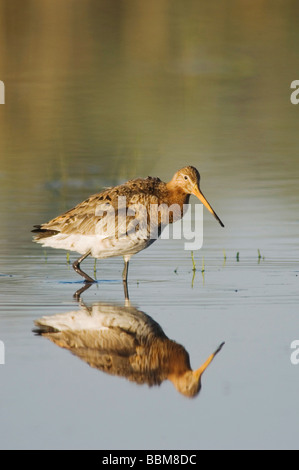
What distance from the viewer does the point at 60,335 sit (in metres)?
8.23

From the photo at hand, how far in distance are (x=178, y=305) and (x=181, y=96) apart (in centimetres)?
1394

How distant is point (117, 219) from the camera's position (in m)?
10.9

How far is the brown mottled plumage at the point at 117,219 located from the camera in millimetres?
10844

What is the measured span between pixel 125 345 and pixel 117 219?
3.09 metres

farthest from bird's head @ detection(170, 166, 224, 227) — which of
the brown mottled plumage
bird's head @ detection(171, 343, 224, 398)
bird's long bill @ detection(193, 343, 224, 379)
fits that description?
bird's head @ detection(171, 343, 224, 398)

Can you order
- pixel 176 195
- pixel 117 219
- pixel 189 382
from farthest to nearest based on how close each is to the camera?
pixel 176 195 < pixel 117 219 < pixel 189 382

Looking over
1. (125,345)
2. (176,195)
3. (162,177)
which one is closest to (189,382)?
(125,345)

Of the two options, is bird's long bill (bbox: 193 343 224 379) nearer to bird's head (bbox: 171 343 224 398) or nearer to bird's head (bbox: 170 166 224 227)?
bird's head (bbox: 171 343 224 398)

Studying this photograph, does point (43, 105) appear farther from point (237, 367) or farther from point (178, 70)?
point (237, 367)

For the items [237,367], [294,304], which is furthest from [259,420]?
[294,304]

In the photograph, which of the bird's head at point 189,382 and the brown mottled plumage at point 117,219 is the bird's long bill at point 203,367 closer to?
the bird's head at point 189,382

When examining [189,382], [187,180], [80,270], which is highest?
[187,180]

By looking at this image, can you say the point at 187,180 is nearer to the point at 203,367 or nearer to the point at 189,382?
the point at 203,367

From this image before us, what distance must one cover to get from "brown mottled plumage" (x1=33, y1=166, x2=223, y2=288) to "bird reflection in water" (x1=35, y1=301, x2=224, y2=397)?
1622 mm
